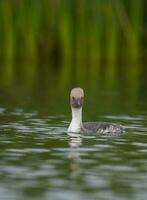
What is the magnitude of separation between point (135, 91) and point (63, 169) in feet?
30.1

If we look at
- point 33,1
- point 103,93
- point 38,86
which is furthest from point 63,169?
point 33,1

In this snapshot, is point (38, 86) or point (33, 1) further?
point (33, 1)

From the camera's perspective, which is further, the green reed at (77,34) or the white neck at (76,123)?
the green reed at (77,34)

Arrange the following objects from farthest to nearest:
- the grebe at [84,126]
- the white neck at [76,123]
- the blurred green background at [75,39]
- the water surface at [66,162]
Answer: the blurred green background at [75,39] < the white neck at [76,123] < the grebe at [84,126] < the water surface at [66,162]

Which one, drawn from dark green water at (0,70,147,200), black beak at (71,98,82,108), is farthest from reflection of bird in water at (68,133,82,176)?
black beak at (71,98,82,108)

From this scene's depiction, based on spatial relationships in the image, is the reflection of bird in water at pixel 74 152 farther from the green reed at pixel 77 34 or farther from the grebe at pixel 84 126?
the green reed at pixel 77 34

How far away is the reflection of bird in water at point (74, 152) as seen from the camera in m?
10.4

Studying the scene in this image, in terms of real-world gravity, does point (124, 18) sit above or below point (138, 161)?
above

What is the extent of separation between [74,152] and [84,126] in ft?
5.24

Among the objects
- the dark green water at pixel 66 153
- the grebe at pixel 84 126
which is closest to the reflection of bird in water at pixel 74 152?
the dark green water at pixel 66 153

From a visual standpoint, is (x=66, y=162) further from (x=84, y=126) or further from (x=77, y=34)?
(x=77, y=34)

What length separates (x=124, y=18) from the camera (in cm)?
2270

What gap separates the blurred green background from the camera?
2234 cm

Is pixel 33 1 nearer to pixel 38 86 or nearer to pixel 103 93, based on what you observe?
pixel 38 86
